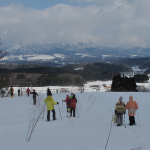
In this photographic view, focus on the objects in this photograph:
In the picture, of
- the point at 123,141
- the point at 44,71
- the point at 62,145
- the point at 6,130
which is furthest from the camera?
the point at 44,71

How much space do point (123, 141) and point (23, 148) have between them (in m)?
3.26

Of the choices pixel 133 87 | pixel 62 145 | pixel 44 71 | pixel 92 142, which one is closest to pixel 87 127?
pixel 92 142

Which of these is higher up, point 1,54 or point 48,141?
point 1,54

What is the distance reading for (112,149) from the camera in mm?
5789

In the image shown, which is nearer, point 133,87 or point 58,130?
point 58,130

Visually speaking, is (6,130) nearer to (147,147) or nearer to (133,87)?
(147,147)

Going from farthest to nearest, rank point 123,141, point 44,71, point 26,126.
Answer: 1. point 44,71
2. point 26,126
3. point 123,141

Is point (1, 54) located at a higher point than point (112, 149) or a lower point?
higher

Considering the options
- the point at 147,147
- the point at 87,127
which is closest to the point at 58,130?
the point at 87,127

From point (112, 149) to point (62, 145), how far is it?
1538 millimetres

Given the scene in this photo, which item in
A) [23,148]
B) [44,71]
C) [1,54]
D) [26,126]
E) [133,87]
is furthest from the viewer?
[44,71]

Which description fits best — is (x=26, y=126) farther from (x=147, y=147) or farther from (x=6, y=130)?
(x=147, y=147)

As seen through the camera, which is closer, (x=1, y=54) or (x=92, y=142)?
(x=92, y=142)

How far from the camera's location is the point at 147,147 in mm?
5812
